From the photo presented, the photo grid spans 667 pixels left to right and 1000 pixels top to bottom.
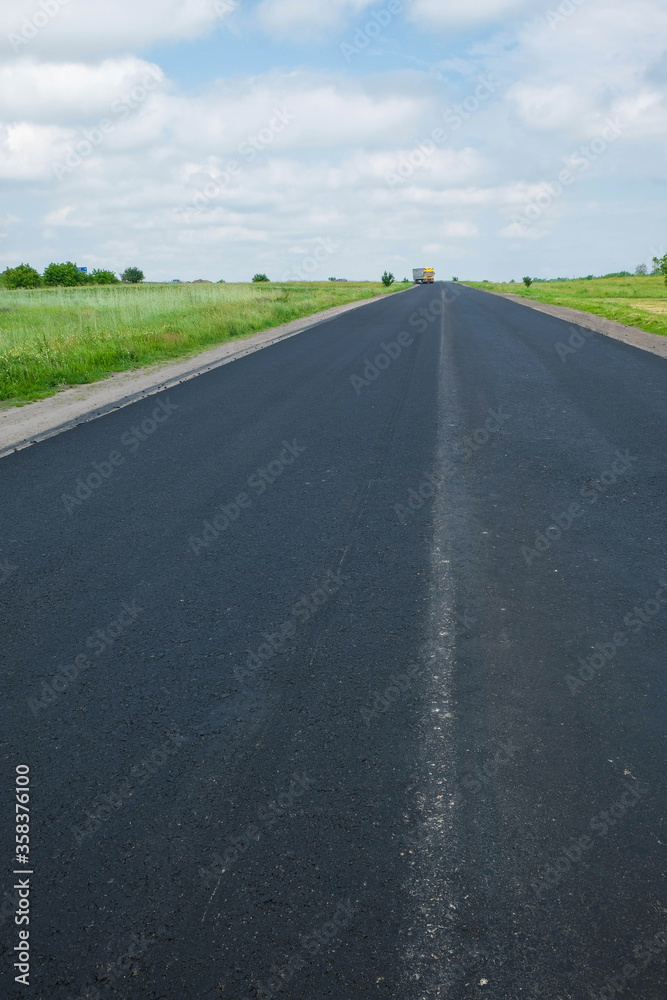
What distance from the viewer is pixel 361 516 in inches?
201

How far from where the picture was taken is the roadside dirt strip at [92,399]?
8320mm

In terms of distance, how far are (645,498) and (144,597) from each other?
3990 mm

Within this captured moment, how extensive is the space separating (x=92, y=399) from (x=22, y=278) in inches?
3186

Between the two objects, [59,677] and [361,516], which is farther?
[361,516]

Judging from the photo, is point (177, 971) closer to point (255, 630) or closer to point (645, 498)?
point (255, 630)

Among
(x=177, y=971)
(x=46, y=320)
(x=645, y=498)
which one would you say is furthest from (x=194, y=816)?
(x=46, y=320)

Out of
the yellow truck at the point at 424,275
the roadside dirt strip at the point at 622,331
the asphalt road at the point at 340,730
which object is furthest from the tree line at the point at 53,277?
the asphalt road at the point at 340,730

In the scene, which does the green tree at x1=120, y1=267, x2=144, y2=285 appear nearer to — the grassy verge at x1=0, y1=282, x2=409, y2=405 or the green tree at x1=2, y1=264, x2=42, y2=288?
the green tree at x1=2, y1=264, x2=42, y2=288

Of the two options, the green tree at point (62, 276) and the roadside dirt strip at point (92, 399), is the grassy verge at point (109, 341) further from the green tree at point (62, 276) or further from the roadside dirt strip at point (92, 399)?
the green tree at point (62, 276)

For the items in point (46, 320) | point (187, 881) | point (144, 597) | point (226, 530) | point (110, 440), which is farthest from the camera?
point (46, 320)

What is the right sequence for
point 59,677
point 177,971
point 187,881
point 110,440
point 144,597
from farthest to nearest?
1. point 110,440
2. point 144,597
3. point 59,677
4. point 187,881
5. point 177,971

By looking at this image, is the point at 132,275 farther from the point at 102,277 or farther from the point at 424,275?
the point at 424,275

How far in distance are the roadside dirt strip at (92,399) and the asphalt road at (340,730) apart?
7.44 feet

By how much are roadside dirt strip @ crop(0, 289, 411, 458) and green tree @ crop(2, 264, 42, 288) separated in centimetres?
7514
